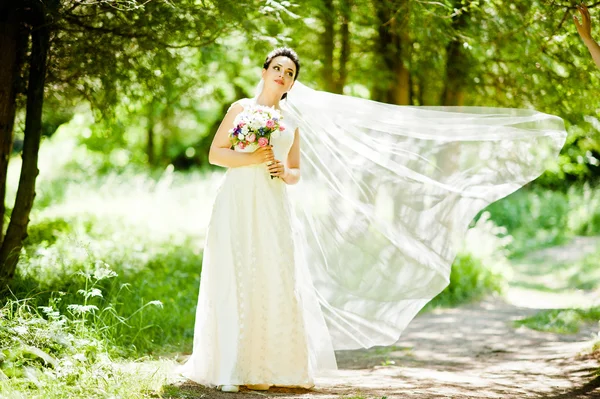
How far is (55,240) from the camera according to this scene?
9.75 m

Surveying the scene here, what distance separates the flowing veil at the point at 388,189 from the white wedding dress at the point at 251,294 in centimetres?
69

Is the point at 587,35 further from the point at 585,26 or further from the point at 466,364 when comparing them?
the point at 466,364

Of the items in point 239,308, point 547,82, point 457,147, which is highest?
point 547,82

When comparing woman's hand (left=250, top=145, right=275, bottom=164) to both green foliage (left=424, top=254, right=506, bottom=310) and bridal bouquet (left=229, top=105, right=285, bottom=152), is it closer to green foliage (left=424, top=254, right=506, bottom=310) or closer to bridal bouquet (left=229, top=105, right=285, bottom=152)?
bridal bouquet (left=229, top=105, right=285, bottom=152)

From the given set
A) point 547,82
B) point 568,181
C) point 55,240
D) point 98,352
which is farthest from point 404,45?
point 568,181

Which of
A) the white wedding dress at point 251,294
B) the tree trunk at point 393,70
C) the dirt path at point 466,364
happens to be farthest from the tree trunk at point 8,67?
the tree trunk at point 393,70

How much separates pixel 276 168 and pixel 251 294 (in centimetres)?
88

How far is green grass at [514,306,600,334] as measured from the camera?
329 inches

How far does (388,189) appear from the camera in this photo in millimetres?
6066

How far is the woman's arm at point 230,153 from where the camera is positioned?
5.11 meters

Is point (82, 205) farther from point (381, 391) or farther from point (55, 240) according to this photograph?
point (381, 391)

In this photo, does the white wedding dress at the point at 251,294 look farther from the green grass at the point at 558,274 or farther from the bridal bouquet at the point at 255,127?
the green grass at the point at 558,274

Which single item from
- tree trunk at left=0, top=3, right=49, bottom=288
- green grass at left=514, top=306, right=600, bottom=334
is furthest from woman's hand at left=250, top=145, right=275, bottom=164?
green grass at left=514, top=306, right=600, bottom=334

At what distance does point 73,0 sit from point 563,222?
14.0 metres
